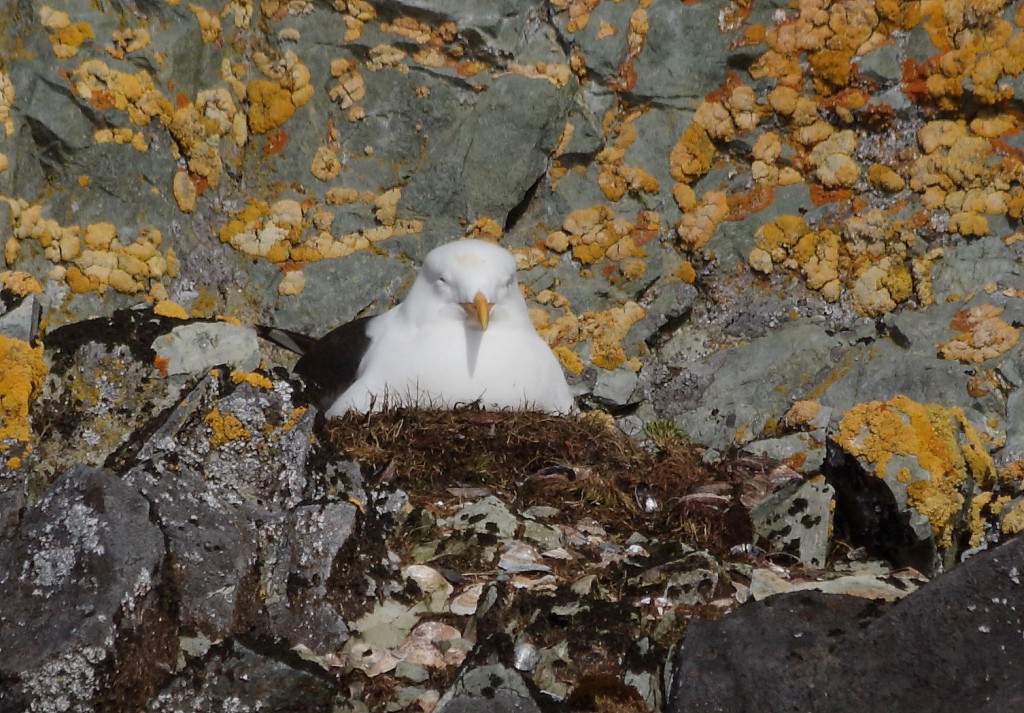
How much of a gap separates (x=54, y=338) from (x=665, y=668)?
328cm

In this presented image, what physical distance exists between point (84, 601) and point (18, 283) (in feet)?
11.4

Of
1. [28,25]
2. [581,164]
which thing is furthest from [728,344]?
[28,25]

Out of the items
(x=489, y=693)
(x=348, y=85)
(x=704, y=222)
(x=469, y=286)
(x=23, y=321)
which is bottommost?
(x=489, y=693)

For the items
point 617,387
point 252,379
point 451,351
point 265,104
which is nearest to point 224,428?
point 252,379

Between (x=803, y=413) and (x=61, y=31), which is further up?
(x=61, y=31)

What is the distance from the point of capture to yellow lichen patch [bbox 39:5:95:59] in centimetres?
693

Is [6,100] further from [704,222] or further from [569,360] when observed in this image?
[704,222]

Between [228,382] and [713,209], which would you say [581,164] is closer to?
[713,209]

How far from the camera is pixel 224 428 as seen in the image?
4.44m

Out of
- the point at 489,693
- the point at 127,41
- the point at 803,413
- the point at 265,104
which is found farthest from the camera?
the point at 265,104

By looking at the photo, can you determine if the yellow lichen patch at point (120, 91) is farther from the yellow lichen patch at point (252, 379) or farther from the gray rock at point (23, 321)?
the yellow lichen patch at point (252, 379)

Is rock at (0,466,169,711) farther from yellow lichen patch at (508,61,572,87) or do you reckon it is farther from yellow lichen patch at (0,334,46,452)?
yellow lichen patch at (508,61,572,87)

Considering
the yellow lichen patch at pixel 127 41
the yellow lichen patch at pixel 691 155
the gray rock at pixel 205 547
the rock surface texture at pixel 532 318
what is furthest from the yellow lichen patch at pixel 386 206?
the gray rock at pixel 205 547

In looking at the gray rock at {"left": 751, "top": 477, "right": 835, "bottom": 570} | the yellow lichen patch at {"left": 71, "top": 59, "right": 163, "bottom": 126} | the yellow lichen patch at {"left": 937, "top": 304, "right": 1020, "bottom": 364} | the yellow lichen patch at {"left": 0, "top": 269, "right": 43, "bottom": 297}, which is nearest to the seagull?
the yellow lichen patch at {"left": 0, "top": 269, "right": 43, "bottom": 297}
